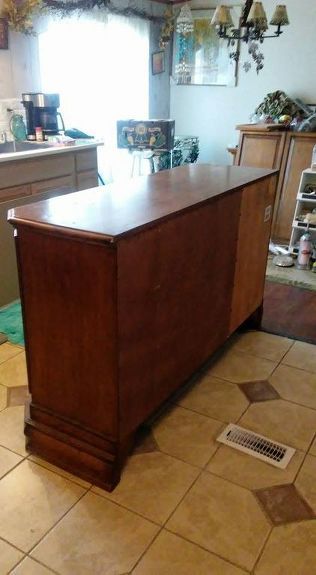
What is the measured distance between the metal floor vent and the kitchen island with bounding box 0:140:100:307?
68.4 inches

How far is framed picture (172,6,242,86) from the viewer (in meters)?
4.85

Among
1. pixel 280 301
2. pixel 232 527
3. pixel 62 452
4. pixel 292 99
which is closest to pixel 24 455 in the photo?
pixel 62 452

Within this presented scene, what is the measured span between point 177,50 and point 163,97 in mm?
517

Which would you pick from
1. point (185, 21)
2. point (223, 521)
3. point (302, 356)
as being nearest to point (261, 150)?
point (185, 21)

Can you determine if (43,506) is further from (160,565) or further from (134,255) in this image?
(134,255)

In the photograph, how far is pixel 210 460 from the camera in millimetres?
1796

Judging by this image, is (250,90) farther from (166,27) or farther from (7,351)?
(7,351)

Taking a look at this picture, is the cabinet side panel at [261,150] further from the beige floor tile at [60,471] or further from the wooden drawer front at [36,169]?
A: the beige floor tile at [60,471]

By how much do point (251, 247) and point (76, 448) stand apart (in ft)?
4.36

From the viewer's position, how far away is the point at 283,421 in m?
2.02

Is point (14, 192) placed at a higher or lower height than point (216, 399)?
higher

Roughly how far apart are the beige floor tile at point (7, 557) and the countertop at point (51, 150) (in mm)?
1997

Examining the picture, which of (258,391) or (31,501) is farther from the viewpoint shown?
(258,391)

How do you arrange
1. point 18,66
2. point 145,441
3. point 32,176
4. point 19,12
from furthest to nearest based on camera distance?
1. point 18,66
2. point 19,12
3. point 32,176
4. point 145,441
